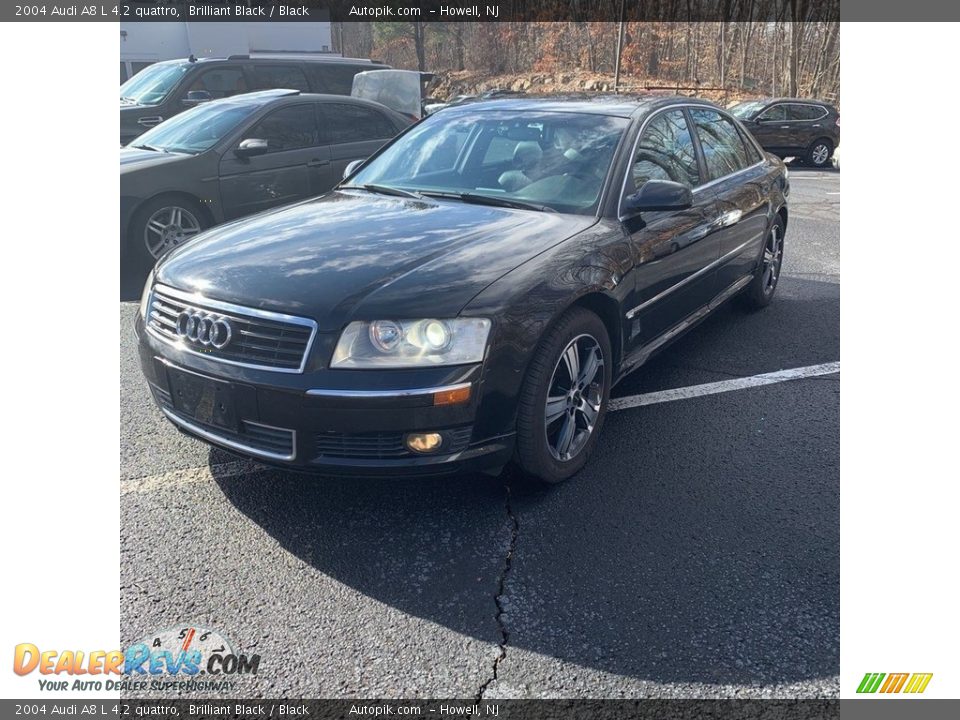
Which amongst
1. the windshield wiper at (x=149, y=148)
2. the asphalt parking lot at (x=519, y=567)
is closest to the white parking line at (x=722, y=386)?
the asphalt parking lot at (x=519, y=567)

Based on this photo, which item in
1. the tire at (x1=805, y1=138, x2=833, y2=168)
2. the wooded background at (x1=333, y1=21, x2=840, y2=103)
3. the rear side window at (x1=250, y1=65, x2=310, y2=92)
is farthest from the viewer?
the wooded background at (x1=333, y1=21, x2=840, y2=103)

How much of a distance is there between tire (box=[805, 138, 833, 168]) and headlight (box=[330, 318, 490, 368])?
17094 mm

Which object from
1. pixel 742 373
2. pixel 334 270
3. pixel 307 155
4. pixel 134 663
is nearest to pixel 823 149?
pixel 307 155

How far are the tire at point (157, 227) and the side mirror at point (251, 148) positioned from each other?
618mm

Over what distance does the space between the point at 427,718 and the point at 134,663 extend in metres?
0.94

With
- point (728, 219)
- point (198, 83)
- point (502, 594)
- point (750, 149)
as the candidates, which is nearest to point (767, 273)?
point (750, 149)

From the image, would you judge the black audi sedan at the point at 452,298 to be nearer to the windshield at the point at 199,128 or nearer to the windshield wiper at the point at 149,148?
the windshield at the point at 199,128

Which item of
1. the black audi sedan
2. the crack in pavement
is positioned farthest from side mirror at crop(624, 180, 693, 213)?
the crack in pavement

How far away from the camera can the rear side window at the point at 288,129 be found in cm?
749

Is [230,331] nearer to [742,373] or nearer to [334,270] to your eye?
[334,270]

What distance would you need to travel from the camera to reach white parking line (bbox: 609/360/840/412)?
4.30 meters

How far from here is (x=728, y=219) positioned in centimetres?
481

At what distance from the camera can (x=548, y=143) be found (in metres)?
4.13

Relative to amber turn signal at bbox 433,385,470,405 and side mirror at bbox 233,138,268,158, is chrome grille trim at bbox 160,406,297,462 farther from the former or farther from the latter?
side mirror at bbox 233,138,268,158
